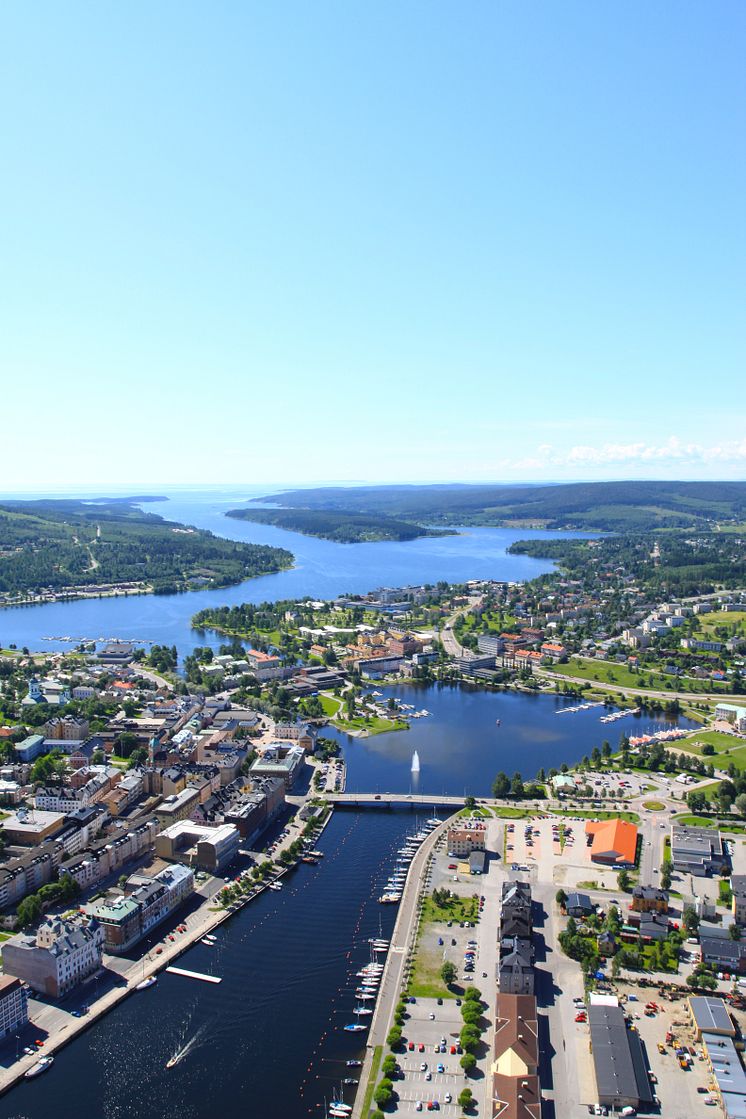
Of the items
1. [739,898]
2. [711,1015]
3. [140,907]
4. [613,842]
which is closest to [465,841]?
[613,842]

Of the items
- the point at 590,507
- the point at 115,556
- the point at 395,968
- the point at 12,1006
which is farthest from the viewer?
the point at 590,507

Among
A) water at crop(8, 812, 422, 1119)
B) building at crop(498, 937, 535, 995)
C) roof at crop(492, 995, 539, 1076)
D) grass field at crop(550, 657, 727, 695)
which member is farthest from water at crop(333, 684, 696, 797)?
roof at crop(492, 995, 539, 1076)

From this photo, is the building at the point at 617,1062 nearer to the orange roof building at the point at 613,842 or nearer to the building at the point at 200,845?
the orange roof building at the point at 613,842

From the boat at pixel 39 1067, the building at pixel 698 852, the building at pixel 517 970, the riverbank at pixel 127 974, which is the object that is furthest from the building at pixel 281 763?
the boat at pixel 39 1067

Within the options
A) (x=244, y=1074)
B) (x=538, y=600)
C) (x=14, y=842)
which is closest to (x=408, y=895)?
(x=244, y=1074)

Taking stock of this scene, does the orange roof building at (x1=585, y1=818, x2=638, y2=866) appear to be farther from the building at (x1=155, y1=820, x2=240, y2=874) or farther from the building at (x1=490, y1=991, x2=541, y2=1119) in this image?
the building at (x1=155, y1=820, x2=240, y2=874)

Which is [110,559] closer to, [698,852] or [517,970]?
[698,852]
